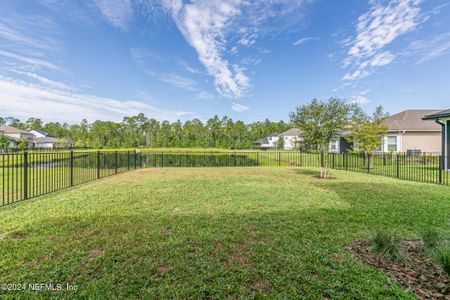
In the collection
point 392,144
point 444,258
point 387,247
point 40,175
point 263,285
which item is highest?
point 392,144

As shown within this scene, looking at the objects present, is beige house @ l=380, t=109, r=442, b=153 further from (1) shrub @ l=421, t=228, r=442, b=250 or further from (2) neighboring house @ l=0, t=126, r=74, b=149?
(2) neighboring house @ l=0, t=126, r=74, b=149

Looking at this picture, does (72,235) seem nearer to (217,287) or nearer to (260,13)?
(217,287)

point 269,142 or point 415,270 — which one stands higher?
point 269,142

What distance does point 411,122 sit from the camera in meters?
16.6

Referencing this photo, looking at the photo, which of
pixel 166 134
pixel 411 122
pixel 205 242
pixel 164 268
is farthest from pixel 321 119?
pixel 166 134

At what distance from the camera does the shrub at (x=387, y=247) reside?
2.47m

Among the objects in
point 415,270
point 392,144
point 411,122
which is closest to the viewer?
point 415,270

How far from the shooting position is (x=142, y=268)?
227cm

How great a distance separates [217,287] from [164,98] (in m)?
25.6

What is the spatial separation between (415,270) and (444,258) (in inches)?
11.8

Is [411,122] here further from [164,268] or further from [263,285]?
[164,268]

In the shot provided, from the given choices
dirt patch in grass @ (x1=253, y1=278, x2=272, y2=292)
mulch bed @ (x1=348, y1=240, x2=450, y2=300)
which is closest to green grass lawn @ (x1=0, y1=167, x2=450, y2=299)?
dirt patch in grass @ (x1=253, y1=278, x2=272, y2=292)

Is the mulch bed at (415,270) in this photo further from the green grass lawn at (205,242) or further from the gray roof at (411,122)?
the gray roof at (411,122)

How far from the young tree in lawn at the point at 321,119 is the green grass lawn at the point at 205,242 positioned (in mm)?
3801
